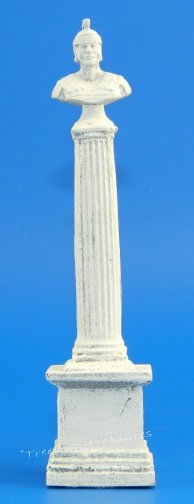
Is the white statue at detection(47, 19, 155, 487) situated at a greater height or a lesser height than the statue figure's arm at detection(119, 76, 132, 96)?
lesser

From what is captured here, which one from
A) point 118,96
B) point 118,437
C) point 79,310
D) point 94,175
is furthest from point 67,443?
point 118,96

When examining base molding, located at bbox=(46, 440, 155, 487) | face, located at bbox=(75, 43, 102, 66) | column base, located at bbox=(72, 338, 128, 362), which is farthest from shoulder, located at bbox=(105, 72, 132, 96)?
base molding, located at bbox=(46, 440, 155, 487)

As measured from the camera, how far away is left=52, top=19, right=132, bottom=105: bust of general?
266 inches

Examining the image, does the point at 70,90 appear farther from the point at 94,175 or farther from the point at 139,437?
the point at 139,437

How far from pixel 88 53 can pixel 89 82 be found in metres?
0.20

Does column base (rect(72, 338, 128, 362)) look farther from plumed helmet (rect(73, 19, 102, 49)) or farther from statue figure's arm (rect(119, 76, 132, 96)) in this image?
plumed helmet (rect(73, 19, 102, 49))

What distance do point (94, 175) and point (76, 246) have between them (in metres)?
0.49

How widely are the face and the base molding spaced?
257 cm

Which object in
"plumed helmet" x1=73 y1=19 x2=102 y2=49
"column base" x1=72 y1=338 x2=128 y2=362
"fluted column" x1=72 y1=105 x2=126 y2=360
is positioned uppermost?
"plumed helmet" x1=73 y1=19 x2=102 y2=49

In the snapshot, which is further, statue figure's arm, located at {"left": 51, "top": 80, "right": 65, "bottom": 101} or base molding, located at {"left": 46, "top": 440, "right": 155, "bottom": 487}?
statue figure's arm, located at {"left": 51, "top": 80, "right": 65, "bottom": 101}

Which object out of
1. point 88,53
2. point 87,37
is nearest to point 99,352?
point 88,53

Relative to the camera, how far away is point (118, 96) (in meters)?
6.80

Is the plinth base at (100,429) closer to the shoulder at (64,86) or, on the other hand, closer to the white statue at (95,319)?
the white statue at (95,319)

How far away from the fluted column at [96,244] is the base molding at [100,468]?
25.0 inches
